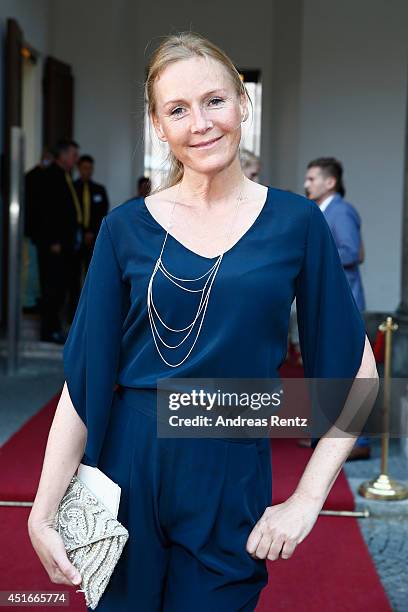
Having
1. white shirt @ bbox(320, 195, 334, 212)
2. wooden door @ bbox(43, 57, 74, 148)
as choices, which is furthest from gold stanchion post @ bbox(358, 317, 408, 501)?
wooden door @ bbox(43, 57, 74, 148)

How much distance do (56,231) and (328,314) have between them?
25.5ft

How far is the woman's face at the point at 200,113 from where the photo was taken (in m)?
1.58

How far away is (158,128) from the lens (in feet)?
5.46

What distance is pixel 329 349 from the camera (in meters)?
1.62

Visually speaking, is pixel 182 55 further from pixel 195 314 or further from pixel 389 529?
pixel 389 529

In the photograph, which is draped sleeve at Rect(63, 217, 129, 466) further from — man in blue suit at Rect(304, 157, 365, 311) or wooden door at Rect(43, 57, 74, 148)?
wooden door at Rect(43, 57, 74, 148)

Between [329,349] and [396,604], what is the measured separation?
213cm

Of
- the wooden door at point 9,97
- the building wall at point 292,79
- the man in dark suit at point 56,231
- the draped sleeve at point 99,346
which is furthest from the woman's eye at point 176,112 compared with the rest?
the wooden door at point 9,97

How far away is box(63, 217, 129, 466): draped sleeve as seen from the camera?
1.60 metres

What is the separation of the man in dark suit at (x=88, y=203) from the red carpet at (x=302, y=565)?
17.6 feet

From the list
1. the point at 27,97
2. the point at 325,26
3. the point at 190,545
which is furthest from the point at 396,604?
the point at 27,97

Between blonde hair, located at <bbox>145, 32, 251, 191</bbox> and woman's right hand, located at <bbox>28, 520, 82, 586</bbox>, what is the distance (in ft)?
2.40

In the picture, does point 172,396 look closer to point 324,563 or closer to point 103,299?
point 103,299

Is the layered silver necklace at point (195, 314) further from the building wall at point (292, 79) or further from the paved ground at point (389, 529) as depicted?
the building wall at point (292, 79)
